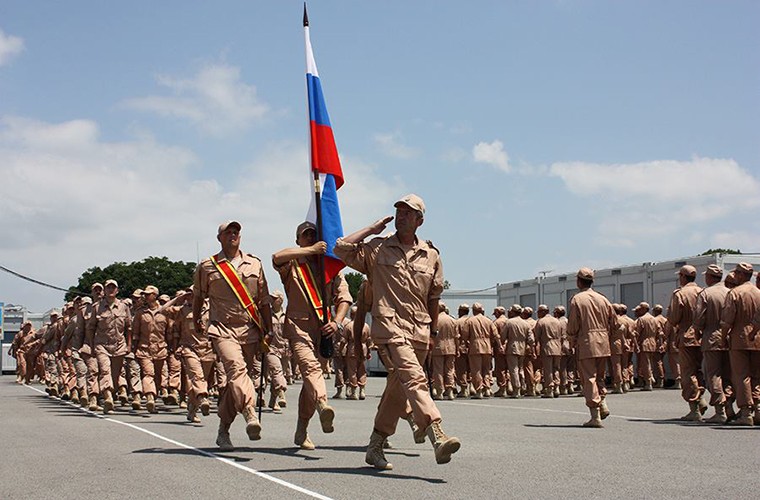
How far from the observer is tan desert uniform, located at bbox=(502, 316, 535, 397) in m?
22.4

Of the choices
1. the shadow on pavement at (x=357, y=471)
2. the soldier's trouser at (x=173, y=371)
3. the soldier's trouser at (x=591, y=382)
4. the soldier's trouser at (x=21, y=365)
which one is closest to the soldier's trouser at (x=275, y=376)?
the soldier's trouser at (x=173, y=371)

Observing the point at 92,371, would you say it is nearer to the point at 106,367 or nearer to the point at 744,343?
the point at 106,367

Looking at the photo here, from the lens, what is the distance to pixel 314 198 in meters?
10.3

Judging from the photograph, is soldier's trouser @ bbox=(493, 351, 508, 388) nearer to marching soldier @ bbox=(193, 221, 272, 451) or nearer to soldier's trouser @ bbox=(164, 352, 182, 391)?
soldier's trouser @ bbox=(164, 352, 182, 391)

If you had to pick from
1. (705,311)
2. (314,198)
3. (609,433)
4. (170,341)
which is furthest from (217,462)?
(170,341)

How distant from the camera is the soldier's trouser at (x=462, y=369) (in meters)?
23.6

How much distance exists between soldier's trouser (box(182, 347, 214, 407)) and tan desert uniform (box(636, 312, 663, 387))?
41.7 ft

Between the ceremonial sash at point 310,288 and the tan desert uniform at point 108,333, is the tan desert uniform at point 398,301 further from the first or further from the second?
the tan desert uniform at point 108,333

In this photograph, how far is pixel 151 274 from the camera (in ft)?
253

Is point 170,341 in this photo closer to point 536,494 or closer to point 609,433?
point 609,433

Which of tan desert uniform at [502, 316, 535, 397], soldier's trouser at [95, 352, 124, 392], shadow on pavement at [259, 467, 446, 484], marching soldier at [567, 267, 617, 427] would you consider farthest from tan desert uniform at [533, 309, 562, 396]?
shadow on pavement at [259, 467, 446, 484]

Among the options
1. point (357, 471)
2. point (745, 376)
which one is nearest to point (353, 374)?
point (745, 376)

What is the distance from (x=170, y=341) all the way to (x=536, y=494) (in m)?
12.5

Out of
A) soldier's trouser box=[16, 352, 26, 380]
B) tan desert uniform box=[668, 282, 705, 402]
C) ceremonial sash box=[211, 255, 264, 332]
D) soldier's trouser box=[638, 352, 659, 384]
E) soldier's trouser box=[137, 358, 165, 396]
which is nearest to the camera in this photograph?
ceremonial sash box=[211, 255, 264, 332]
